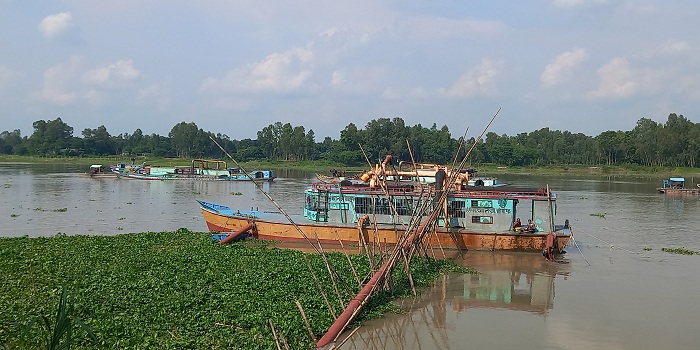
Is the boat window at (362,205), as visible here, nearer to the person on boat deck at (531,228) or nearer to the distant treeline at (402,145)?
the person on boat deck at (531,228)

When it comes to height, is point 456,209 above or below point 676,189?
above

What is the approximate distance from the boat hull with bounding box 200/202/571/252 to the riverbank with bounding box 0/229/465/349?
285 centimetres

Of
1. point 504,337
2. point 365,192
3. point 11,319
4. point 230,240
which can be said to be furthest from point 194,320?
point 365,192

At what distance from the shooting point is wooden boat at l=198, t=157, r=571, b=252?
822 inches

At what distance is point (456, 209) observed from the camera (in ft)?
71.6

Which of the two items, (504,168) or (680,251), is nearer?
(680,251)

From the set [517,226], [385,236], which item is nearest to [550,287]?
[517,226]

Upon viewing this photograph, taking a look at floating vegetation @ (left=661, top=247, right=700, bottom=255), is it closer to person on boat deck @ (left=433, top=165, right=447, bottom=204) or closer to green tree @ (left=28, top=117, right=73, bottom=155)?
person on boat deck @ (left=433, top=165, right=447, bottom=204)

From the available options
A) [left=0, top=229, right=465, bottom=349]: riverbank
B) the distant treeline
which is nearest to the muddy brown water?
[left=0, top=229, right=465, bottom=349]: riverbank

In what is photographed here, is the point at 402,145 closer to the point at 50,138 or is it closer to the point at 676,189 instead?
the point at 676,189

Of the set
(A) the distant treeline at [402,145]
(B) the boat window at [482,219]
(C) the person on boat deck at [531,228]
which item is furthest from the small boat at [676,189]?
(B) the boat window at [482,219]

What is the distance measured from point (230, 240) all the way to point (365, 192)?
5334 millimetres

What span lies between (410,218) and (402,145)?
242 ft

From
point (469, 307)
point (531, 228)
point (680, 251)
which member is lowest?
point (469, 307)
